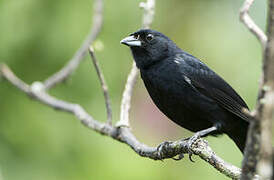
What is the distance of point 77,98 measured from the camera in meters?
4.56

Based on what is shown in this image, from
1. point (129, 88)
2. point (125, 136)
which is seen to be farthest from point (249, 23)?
point (129, 88)

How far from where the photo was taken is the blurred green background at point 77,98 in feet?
14.2

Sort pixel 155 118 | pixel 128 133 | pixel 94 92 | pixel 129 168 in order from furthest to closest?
pixel 155 118, pixel 94 92, pixel 129 168, pixel 128 133

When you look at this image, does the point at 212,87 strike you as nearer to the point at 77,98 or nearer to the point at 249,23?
the point at 77,98

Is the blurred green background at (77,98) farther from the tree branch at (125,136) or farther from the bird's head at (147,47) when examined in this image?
the bird's head at (147,47)

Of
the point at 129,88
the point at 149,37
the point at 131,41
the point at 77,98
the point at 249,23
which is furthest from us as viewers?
the point at 77,98

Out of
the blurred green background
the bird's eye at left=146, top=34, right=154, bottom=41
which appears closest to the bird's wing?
the bird's eye at left=146, top=34, right=154, bottom=41

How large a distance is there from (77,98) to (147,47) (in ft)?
2.94

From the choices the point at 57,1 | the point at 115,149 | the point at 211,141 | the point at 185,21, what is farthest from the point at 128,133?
the point at 185,21

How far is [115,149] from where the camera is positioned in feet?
14.4

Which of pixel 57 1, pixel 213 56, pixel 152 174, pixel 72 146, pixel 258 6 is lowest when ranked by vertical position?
pixel 152 174

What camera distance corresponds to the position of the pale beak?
13.3ft

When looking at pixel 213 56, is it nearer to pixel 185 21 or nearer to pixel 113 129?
pixel 185 21

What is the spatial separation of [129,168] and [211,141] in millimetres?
881
